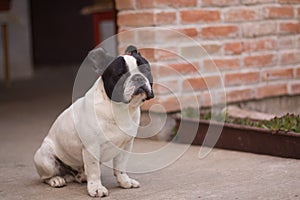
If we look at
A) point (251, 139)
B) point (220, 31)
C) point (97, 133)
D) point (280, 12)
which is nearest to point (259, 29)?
point (280, 12)

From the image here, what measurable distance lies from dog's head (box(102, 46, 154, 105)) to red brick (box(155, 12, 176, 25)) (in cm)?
119

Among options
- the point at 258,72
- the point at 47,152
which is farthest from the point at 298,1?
the point at 47,152

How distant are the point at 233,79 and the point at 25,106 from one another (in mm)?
2096

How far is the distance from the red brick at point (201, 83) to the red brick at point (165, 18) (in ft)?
1.18

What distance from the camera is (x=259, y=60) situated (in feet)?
13.1

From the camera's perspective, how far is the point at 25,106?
526 centimetres

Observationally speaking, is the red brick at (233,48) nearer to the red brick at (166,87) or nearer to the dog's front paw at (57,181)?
the red brick at (166,87)

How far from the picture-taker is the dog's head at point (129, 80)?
90.4 inches

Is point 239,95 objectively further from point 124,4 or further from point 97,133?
point 97,133

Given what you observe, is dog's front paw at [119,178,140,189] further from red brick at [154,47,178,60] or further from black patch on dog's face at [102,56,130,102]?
red brick at [154,47,178,60]

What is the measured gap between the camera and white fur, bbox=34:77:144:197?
2396 mm

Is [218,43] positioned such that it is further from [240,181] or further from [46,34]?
[46,34]

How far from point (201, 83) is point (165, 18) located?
1.50ft

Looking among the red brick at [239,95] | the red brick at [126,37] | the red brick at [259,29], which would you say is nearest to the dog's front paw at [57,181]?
the red brick at [126,37]
